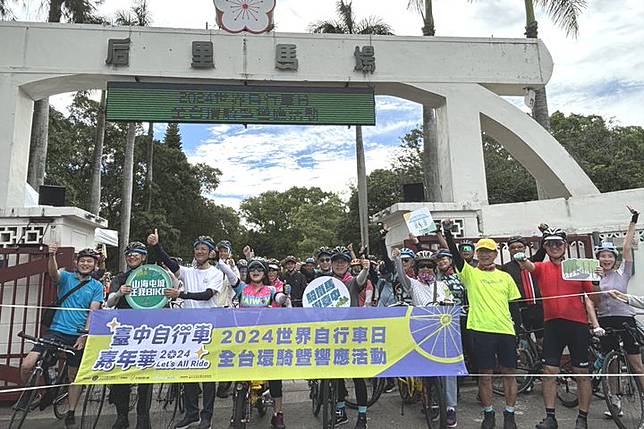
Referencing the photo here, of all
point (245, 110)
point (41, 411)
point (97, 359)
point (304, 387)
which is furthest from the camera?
point (245, 110)

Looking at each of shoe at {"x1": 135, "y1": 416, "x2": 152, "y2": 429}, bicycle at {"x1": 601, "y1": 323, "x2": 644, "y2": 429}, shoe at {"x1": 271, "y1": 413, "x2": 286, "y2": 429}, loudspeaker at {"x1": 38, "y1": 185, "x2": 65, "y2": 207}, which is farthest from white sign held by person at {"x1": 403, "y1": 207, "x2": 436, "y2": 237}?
loudspeaker at {"x1": 38, "y1": 185, "x2": 65, "y2": 207}

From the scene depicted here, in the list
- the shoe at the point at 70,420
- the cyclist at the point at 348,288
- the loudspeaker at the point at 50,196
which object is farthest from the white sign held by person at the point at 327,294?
the loudspeaker at the point at 50,196

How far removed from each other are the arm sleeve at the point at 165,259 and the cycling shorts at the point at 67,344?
3.87 ft

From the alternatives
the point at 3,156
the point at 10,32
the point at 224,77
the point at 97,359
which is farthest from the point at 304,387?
the point at 10,32

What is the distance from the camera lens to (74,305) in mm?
4742

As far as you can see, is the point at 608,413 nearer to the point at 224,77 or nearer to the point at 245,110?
the point at 245,110

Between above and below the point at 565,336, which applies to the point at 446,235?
above

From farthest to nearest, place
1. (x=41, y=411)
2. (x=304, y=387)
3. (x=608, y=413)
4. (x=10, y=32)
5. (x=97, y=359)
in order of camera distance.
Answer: (x=10, y=32), (x=304, y=387), (x=41, y=411), (x=608, y=413), (x=97, y=359)

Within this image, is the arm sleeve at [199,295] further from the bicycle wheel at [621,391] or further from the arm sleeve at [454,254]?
the bicycle wheel at [621,391]

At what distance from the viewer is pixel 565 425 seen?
4.56 m

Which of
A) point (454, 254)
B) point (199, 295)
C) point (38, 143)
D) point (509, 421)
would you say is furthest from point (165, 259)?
point (38, 143)

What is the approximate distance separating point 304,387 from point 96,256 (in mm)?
3120

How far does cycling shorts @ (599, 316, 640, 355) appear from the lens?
4.46 meters

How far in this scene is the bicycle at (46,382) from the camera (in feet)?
14.3
